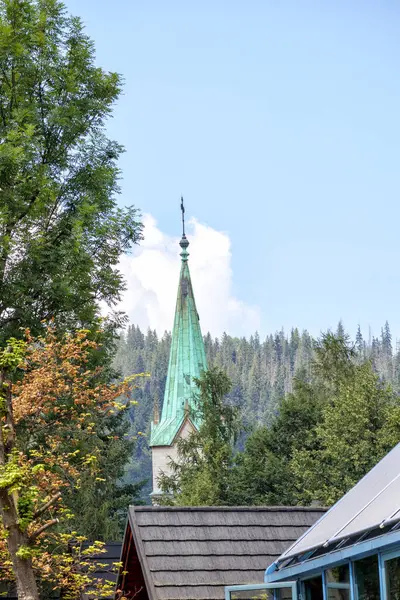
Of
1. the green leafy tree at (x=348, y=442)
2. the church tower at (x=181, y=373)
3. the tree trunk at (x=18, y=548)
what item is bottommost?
the tree trunk at (x=18, y=548)

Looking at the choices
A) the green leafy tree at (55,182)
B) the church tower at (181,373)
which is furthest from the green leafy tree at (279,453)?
the green leafy tree at (55,182)

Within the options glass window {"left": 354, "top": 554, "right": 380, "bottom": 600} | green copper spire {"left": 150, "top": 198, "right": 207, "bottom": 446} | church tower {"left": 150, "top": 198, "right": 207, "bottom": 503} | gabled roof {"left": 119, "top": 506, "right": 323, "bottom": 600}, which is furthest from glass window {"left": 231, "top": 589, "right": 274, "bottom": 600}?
green copper spire {"left": 150, "top": 198, "right": 207, "bottom": 446}

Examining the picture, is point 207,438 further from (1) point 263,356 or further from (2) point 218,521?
(1) point 263,356

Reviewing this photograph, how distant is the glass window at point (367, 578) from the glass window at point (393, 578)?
0.31m

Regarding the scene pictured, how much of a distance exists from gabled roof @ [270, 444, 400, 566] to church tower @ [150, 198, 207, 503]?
1538 inches

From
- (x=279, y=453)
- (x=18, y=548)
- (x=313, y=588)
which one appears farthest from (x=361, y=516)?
(x=279, y=453)

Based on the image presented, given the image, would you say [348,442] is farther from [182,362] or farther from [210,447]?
[182,362]

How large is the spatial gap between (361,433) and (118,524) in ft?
32.1

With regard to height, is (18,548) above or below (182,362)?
below

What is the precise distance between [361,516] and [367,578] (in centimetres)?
78

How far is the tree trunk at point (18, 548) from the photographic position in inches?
527

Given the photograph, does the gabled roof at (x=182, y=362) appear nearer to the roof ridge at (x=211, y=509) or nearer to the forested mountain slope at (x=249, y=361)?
the roof ridge at (x=211, y=509)

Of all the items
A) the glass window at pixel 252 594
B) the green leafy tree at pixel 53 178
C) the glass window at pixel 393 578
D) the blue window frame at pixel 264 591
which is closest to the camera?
the glass window at pixel 393 578

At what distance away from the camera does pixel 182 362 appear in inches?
2250
